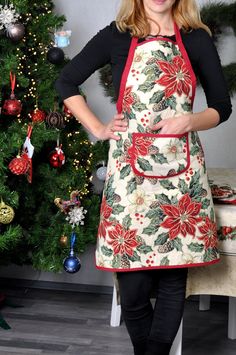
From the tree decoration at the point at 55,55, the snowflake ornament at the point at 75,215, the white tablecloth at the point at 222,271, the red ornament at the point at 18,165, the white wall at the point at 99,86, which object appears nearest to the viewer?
the white tablecloth at the point at 222,271

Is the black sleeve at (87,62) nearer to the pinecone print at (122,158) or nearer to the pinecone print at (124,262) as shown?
the pinecone print at (122,158)

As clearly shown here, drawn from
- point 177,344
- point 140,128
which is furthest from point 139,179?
point 177,344

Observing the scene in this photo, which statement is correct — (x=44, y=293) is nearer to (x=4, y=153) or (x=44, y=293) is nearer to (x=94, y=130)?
(x=4, y=153)

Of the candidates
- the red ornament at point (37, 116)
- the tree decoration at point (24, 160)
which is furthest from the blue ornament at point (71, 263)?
the red ornament at point (37, 116)

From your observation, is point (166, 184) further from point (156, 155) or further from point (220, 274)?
point (220, 274)

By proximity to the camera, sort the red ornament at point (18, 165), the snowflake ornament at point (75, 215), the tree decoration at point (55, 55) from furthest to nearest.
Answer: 1. the snowflake ornament at point (75, 215)
2. the tree decoration at point (55, 55)
3. the red ornament at point (18, 165)

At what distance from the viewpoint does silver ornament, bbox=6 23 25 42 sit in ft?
7.94

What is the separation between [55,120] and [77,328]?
2.62 ft

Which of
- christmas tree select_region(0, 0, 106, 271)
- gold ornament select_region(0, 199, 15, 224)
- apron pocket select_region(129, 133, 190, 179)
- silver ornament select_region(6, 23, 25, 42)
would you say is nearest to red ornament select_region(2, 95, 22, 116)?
christmas tree select_region(0, 0, 106, 271)

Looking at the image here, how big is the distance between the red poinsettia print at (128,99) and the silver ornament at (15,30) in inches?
31.8

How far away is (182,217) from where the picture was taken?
5.80 feet

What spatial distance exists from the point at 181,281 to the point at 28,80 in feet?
3.31

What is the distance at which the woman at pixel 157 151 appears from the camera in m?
1.74

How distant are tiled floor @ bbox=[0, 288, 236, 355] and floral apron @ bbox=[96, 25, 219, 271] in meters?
0.76
